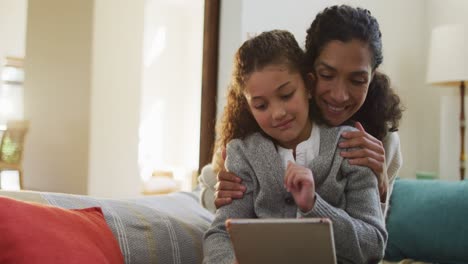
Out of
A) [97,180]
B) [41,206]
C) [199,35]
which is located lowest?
[97,180]

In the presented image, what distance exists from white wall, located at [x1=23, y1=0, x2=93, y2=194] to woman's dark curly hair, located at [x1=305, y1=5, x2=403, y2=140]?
3193mm

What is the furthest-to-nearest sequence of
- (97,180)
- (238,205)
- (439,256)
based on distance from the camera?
(97,180)
(439,256)
(238,205)

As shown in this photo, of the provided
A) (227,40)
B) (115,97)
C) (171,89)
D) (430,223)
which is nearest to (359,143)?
(430,223)

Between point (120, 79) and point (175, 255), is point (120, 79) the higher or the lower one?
the higher one

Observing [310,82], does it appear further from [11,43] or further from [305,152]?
[11,43]

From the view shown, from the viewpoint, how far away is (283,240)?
2.46 ft

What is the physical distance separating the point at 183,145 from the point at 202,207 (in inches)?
262

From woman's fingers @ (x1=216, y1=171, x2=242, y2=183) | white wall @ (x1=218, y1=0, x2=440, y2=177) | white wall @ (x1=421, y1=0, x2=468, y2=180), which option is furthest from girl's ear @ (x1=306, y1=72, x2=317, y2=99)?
white wall @ (x1=421, y1=0, x2=468, y2=180)

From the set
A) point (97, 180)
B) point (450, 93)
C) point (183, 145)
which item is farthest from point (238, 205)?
point (183, 145)

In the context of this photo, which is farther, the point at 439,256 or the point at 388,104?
the point at 439,256

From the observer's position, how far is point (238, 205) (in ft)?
3.57

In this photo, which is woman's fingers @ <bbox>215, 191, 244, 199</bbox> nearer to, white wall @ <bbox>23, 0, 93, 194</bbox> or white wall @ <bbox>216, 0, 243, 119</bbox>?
white wall @ <bbox>216, 0, 243, 119</bbox>

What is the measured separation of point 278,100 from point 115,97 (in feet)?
11.4

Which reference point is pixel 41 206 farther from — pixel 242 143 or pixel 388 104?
pixel 388 104
